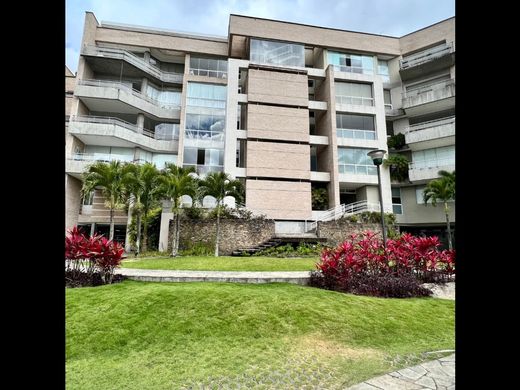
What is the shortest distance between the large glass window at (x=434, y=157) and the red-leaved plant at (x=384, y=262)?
1821cm

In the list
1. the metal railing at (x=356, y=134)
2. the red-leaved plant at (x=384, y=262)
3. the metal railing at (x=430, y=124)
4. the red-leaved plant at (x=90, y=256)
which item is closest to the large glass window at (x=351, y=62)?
the metal railing at (x=356, y=134)

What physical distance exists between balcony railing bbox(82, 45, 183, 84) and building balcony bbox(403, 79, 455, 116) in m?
21.7

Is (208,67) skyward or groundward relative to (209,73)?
skyward

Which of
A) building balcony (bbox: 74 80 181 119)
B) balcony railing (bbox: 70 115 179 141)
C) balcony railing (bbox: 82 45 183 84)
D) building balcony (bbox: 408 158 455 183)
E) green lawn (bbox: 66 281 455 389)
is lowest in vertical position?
green lawn (bbox: 66 281 455 389)

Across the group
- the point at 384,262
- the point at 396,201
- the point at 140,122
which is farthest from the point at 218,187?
the point at 396,201

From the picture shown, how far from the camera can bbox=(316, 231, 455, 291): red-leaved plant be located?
8.77 m

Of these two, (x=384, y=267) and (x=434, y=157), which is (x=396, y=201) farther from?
(x=384, y=267)

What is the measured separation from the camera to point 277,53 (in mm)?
27297

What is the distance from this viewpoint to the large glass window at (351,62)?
2867cm

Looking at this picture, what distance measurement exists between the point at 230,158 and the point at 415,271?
16875 millimetres

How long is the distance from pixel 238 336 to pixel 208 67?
1095 inches

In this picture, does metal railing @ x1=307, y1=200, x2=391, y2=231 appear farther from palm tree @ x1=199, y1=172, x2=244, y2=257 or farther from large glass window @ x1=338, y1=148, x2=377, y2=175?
palm tree @ x1=199, y1=172, x2=244, y2=257

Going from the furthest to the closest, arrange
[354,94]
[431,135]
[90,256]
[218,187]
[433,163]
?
[354,94] < [433,163] < [431,135] < [218,187] < [90,256]

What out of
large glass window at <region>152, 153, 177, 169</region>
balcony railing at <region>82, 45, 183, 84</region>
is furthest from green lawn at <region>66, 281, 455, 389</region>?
balcony railing at <region>82, 45, 183, 84</region>
